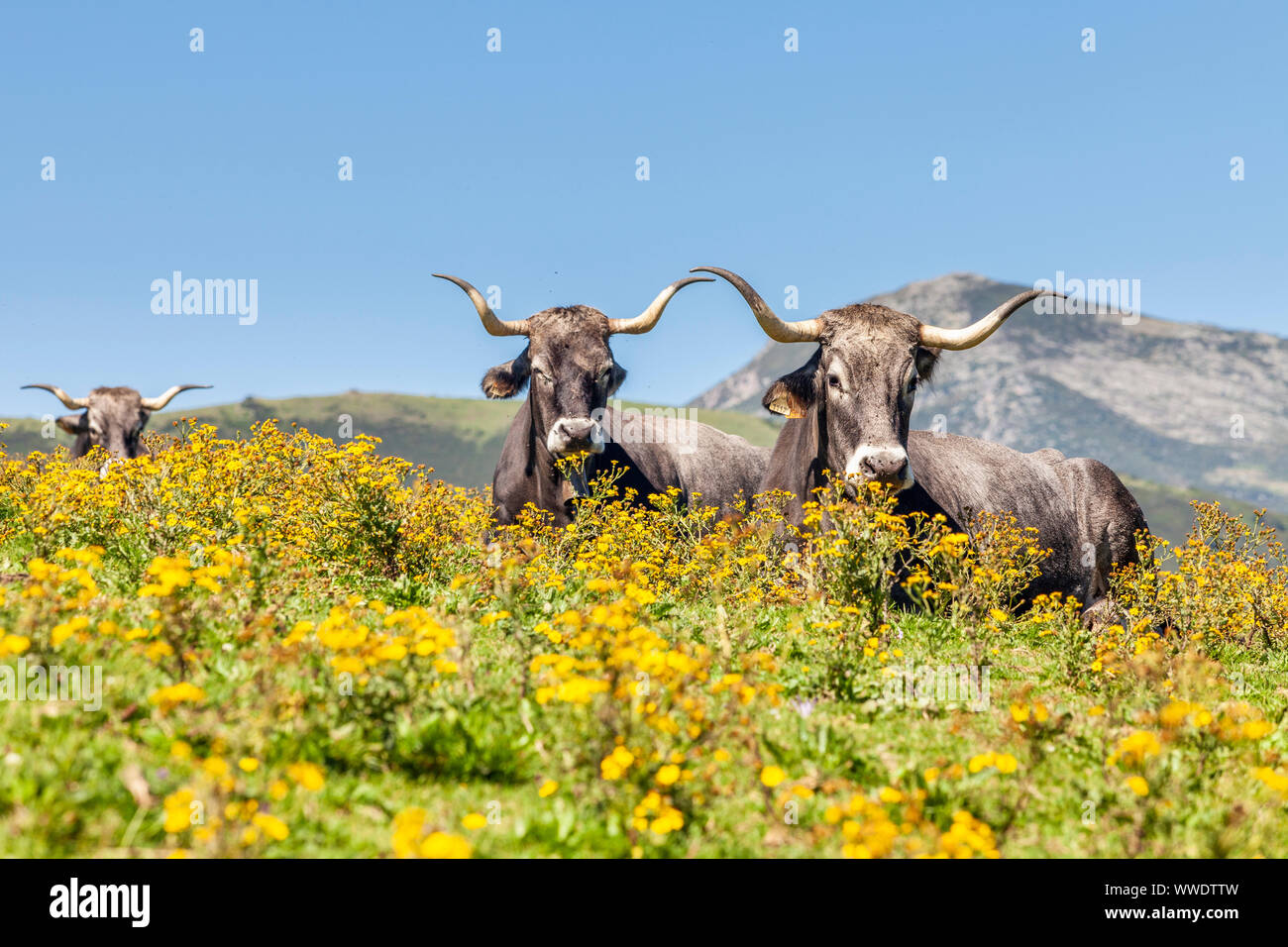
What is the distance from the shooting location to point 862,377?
30.9 feet

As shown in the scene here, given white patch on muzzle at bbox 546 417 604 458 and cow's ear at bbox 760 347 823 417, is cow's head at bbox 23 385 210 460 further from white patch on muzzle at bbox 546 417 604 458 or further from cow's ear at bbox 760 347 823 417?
cow's ear at bbox 760 347 823 417

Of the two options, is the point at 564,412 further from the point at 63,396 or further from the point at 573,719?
the point at 63,396

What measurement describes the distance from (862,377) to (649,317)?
406 cm

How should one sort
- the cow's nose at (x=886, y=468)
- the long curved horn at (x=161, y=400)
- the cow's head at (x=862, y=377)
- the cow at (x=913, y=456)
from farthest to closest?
the long curved horn at (x=161, y=400)
the cow at (x=913, y=456)
the cow's head at (x=862, y=377)
the cow's nose at (x=886, y=468)

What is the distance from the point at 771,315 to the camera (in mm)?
10312

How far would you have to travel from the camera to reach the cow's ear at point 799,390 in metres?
10.1

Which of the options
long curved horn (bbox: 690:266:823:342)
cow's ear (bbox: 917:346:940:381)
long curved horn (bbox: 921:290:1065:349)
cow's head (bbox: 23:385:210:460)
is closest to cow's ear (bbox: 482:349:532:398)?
long curved horn (bbox: 690:266:823:342)

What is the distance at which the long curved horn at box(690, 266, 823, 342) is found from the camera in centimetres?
1008

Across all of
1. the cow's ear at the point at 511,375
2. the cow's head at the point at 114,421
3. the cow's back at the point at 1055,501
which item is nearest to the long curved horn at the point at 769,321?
the cow's back at the point at 1055,501

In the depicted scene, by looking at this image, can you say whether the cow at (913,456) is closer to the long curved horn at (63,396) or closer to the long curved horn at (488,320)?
the long curved horn at (488,320)

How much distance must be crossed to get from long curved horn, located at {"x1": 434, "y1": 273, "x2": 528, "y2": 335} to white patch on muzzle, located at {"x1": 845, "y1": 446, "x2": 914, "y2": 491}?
Answer: 5.37 m

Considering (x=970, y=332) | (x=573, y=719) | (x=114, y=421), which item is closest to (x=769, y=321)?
(x=970, y=332)

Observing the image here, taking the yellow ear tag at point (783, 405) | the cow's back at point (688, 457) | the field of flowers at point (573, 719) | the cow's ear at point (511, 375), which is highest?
the cow's ear at point (511, 375)
